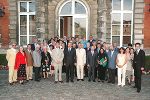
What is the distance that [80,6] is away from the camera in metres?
20.4

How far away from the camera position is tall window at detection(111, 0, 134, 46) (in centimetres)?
2030

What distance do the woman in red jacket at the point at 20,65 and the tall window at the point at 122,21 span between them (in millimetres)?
8232

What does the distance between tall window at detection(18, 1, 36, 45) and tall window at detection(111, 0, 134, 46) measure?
16.8 ft

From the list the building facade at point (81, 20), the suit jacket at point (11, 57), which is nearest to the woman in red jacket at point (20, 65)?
the suit jacket at point (11, 57)

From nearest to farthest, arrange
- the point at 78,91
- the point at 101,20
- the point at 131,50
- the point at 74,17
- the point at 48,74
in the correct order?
the point at 78,91
the point at 131,50
the point at 48,74
the point at 101,20
the point at 74,17

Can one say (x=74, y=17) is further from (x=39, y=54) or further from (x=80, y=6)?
(x=39, y=54)

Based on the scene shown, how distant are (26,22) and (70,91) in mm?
10308

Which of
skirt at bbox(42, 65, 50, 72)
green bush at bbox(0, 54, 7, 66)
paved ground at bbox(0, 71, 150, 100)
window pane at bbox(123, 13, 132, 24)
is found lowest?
paved ground at bbox(0, 71, 150, 100)

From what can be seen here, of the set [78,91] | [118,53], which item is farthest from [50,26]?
[78,91]

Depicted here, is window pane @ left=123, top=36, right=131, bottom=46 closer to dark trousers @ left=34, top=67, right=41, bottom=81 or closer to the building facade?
the building facade

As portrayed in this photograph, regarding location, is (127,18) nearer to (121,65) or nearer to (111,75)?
(111,75)

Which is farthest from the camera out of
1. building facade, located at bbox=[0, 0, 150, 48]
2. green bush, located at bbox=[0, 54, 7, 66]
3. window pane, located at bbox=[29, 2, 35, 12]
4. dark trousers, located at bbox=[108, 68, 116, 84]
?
window pane, located at bbox=[29, 2, 35, 12]

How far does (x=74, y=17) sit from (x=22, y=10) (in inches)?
135

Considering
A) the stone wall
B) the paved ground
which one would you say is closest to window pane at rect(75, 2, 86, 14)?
the stone wall
